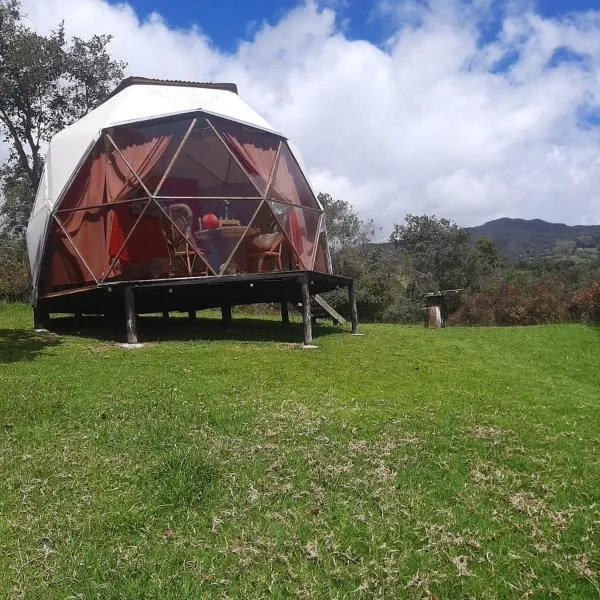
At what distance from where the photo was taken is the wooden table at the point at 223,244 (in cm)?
1265

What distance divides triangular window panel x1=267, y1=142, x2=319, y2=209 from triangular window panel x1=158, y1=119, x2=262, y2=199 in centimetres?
65

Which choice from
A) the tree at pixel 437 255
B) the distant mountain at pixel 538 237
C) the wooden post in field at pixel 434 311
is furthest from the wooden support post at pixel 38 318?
the distant mountain at pixel 538 237

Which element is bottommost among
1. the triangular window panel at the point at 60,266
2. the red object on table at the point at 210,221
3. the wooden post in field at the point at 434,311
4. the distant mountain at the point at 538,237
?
the wooden post in field at the point at 434,311

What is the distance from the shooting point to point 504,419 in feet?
22.7

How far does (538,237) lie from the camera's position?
128m

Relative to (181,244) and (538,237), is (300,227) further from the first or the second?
(538,237)

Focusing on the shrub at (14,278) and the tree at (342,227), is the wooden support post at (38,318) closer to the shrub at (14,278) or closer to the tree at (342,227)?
the shrub at (14,278)

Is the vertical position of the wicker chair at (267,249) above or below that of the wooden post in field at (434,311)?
above

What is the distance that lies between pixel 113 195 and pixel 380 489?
982 centimetres

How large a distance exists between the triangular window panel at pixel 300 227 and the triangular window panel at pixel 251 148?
2.19 ft

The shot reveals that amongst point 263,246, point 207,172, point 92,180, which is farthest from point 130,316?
point 207,172

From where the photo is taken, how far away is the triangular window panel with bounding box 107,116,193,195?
12766 millimetres

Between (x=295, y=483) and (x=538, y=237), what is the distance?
133 metres

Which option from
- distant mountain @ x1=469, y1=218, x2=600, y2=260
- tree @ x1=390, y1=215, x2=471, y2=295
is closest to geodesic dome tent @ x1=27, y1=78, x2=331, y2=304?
tree @ x1=390, y1=215, x2=471, y2=295
